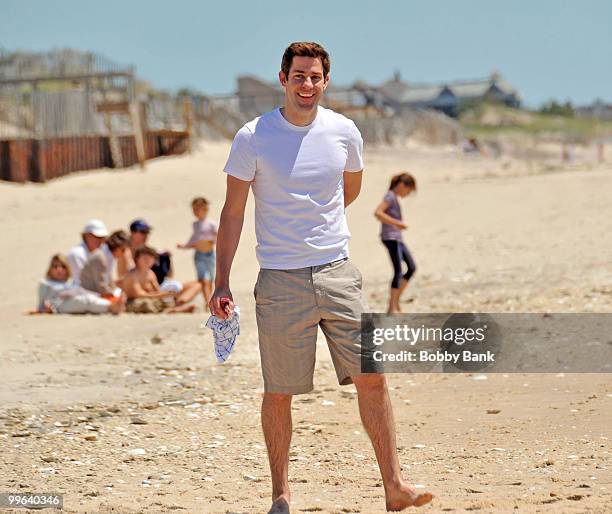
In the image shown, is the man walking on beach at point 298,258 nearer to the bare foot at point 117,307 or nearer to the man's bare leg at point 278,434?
the man's bare leg at point 278,434

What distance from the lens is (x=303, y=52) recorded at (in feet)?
16.1

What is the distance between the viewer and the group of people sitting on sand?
1198cm

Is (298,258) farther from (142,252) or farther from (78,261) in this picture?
(78,261)

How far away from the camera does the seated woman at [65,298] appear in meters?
11.9

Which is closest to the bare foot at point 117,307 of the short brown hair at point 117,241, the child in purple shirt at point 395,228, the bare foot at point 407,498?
the short brown hair at point 117,241

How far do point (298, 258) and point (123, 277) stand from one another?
24.9ft

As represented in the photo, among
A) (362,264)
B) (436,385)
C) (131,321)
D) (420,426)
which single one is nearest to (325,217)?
(420,426)

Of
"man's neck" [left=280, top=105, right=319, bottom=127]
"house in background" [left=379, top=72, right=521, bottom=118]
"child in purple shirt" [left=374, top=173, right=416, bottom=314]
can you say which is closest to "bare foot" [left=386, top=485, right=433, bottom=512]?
"man's neck" [left=280, top=105, right=319, bottom=127]

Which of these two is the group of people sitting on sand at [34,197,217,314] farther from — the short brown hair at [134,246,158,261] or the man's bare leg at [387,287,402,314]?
the man's bare leg at [387,287,402,314]

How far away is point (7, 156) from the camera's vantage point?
25.4m

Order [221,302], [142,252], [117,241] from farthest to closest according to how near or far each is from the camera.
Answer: [117,241], [142,252], [221,302]

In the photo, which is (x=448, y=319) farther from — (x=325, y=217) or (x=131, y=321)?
(x=325, y=217)

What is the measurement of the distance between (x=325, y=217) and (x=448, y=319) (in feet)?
19.2

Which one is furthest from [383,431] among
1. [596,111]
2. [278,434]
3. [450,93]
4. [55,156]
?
[596,111]
